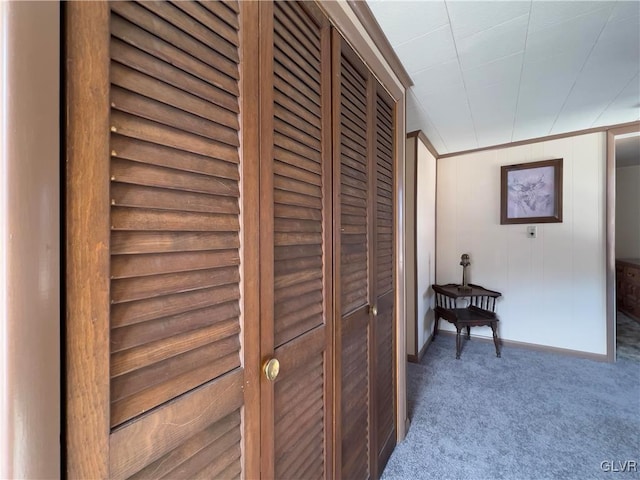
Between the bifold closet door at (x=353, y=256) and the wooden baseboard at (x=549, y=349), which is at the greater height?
the bifold closet door at (x=353, y=256)

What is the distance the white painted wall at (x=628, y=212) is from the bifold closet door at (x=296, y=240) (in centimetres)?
566

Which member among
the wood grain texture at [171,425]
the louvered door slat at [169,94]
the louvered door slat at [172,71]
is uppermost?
the louvered door slat at [172,71]

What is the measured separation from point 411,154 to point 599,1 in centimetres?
151

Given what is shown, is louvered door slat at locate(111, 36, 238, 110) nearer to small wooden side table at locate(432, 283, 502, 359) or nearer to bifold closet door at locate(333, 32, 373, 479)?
bifold closet door at locate(333, 32, 373, 479)

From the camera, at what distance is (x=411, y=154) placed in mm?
2643

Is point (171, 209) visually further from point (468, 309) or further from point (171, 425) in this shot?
point (468, 309)

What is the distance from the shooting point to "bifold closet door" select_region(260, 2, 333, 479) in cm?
71

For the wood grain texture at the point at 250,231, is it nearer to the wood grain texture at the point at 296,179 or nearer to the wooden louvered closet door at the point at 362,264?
the wood grain texture at the point at 296,179

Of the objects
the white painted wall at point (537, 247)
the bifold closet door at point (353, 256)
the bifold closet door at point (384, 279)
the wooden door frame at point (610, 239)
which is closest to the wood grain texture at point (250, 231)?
the bifold closet door at point (353, 256)

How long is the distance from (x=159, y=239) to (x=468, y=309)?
3.27 m

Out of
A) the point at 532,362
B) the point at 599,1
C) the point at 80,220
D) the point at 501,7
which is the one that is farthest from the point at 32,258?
the point at 532,362

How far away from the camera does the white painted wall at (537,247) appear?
272cm

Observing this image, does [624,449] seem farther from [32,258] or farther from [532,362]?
[32,258]

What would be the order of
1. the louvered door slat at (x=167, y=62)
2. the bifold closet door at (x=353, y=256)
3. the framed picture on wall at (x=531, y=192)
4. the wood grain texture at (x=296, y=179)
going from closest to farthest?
1. the louvered door slat at (x=167, y=62)
2. the wood grain texture at (x=296, y=179)
3. the bifold closet door at (x=353, y=256)
4. the framed picture on wall at (x=531, y=192)
